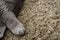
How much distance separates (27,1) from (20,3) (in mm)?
91

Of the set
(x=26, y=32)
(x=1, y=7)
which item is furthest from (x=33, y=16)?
(x=1, y=7)

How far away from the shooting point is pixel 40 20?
4.62 feet

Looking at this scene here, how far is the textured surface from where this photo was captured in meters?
1.31

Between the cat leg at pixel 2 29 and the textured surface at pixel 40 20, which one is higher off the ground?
the textured surface at pixel 40 20

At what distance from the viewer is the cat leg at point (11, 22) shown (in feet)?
4.30

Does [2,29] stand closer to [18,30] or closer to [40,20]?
[18,30]

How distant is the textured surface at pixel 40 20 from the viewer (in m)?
1.31

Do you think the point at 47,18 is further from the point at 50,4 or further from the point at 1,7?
the point at 1,7

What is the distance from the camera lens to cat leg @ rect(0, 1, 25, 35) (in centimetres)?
131

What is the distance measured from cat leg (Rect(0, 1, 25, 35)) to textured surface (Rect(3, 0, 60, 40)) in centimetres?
5

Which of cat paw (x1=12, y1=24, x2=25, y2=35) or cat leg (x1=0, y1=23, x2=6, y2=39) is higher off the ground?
cat paw (x1=12, y1=24, x2=25, y2=35)

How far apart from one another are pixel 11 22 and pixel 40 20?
254 millimetres

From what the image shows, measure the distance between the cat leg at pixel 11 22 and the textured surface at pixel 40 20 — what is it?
0.05m

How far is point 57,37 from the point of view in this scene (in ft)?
4.18
